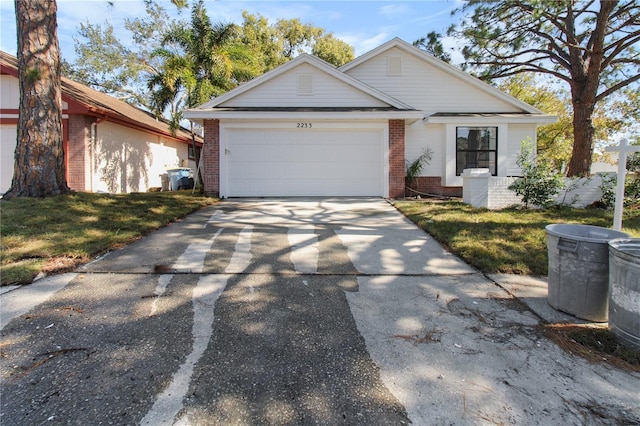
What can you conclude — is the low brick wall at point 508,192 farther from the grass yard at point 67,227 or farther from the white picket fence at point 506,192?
the grass yard at point 67,227

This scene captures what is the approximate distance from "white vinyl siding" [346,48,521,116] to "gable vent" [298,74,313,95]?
2969 mm

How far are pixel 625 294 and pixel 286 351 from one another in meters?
2.72

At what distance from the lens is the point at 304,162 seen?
39.9 feet

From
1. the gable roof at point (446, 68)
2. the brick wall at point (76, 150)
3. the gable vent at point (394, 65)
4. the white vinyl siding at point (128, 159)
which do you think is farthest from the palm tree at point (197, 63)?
the gable vent at point (394, 65)

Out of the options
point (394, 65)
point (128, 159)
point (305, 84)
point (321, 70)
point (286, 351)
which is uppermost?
point (394, 65)

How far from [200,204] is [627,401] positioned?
30.3ft

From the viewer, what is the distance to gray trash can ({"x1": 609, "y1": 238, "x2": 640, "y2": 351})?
289 cm

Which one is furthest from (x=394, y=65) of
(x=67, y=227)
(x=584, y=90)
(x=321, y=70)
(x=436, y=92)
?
(x=67, y=227)

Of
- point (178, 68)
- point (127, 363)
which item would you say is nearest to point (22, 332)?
point (127, 363)

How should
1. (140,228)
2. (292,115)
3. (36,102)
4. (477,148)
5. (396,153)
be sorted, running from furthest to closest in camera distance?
(477,148), (396,153), (292,115), (36,102), (140,228)

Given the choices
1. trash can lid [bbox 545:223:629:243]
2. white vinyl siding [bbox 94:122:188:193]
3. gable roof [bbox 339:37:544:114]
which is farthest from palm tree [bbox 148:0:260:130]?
trash can lid [bbox 545:223:629:243]

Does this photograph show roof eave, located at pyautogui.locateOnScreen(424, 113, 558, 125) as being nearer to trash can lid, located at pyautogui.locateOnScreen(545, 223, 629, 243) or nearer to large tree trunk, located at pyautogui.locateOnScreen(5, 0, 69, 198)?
trash can lid, located at pyautogui.locateOnScreen(545, 223, 629, 243)

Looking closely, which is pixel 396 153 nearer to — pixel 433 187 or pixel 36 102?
pixel 433 187

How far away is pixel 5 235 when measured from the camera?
5.57m
